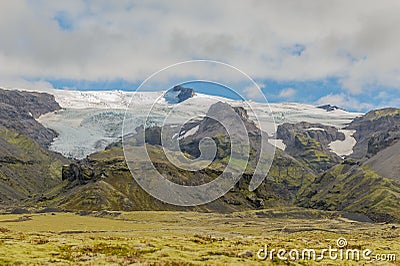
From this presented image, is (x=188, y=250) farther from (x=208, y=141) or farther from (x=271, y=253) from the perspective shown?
(x=208, y=141)

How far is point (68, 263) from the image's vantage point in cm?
4094

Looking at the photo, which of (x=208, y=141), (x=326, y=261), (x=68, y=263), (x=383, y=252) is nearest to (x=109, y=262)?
(x=68, y=263)

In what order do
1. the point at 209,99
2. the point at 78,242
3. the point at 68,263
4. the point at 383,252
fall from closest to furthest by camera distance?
1. the point at 68,263
2. the point at 209,99
3. the point at 78,242
4. the point at 383,252

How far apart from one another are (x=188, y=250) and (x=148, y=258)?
7.26 meters

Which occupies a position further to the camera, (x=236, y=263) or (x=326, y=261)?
(x=326, y=261)

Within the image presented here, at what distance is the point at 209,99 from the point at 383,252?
32.9 m

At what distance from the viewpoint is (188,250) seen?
50125 mm

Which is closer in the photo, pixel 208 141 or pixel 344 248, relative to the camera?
pixel 208 141

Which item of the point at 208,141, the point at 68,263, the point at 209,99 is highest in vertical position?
the point at 209,99

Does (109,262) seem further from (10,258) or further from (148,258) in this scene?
(10,258)

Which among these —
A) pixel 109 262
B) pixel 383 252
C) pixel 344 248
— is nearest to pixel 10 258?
pixel 109 262

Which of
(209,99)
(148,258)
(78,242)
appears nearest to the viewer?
(148,258)

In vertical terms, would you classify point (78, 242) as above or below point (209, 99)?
below

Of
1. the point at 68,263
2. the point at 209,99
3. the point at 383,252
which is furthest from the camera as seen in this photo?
the point at 383,252
